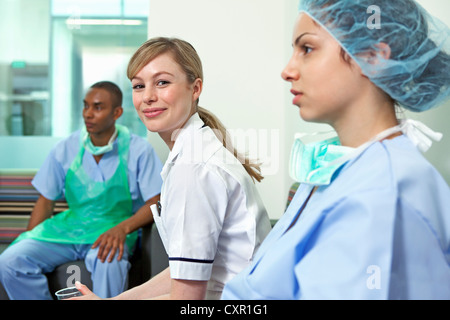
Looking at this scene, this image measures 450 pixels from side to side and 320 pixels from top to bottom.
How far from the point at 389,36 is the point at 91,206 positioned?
1.80 meters

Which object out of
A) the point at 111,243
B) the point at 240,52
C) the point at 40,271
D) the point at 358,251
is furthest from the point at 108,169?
the point at 358,251

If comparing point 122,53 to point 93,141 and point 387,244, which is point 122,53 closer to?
point 93,141

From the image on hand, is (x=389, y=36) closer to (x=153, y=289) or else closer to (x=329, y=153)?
Answer: (x=329, y=153)

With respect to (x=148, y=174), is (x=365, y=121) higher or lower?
higher

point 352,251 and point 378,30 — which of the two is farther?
point 378,30

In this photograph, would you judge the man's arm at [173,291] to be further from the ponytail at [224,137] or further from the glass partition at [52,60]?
the glass partition at [52,60]

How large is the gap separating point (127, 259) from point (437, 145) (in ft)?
4.58

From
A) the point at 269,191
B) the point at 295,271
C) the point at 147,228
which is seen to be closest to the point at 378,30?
the point at 295,271

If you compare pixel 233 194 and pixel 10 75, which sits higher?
pixel 10 75

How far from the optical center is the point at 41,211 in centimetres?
248

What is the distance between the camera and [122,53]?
10.3ft

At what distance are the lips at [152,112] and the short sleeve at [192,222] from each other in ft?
0.72

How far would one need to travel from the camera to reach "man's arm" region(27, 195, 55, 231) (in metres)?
2.45

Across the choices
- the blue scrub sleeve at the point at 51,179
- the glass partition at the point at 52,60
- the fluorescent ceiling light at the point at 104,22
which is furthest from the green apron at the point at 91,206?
the fluorescent ceiling light at the point at 104,22
